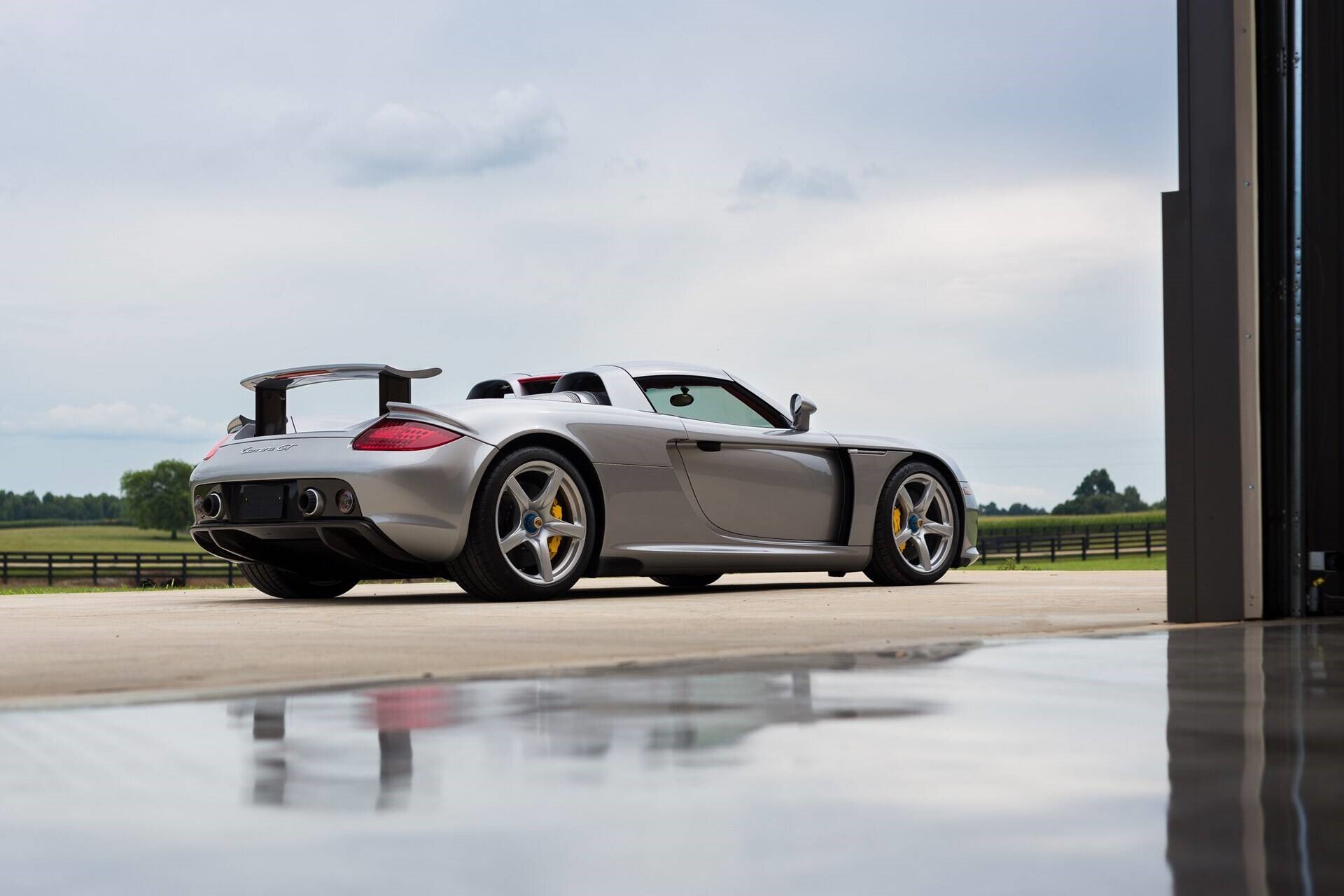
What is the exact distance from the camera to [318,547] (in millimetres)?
7301

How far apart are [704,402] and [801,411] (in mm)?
559

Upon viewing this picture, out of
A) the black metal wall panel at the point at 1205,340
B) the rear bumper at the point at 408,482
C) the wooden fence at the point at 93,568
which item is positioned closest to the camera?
the black metal wall panel at the point at 1205,340

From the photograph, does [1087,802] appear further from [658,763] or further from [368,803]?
[368,803]

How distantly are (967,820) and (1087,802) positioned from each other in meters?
0.19

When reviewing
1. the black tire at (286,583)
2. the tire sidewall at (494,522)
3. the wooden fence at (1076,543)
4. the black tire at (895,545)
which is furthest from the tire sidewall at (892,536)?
the wooden fence at (1076,543)

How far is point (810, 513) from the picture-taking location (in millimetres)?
8773

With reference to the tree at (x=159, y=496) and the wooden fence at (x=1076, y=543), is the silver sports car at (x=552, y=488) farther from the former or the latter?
the tree at (x=159, y=496)

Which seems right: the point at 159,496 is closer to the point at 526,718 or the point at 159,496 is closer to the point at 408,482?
the point at 408,482

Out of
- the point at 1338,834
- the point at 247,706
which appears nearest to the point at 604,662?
the point at 247,706

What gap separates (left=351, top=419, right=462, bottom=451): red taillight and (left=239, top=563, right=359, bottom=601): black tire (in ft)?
5.59

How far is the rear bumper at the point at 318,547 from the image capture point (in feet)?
23.0

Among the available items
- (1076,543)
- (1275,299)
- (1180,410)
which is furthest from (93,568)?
(1275,299)

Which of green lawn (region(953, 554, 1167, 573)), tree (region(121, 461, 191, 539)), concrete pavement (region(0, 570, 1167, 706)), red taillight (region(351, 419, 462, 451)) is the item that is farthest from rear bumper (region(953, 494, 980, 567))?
tree (region(121, 461, 191, 539))

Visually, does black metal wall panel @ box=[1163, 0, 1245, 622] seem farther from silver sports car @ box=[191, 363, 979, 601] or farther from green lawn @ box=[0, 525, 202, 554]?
green lawn @ box=[0, 525, 202, 554]
